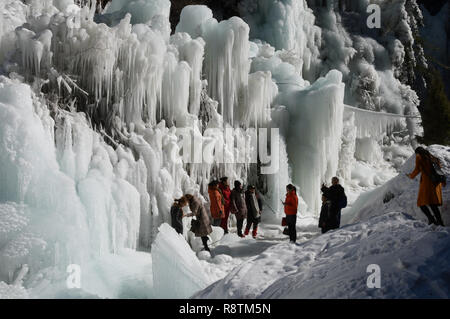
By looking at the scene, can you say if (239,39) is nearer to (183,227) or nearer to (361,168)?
(183,227)

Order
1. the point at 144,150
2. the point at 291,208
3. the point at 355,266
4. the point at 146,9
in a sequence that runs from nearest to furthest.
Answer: the point at 355,266, the point at 291,208, the point at 144,150, the point at 146,9

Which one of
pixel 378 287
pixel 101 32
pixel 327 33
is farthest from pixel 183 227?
pixel 327 33

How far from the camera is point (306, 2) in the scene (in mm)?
21891

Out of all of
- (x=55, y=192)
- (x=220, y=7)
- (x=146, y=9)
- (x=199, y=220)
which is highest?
(x=220, y=7)

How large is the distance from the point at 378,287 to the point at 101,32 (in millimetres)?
7526

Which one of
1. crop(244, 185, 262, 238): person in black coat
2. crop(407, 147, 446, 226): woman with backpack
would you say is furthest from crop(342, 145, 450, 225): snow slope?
crop(407, 147, 446, 226): woman with backpack

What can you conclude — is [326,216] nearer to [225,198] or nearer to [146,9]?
[225,198]

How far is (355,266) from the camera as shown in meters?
4.82

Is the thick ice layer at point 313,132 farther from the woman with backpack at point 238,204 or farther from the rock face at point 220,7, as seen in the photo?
the rock face at point 220,7

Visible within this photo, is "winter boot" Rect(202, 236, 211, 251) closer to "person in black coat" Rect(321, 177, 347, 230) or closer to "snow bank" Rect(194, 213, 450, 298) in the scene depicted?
"person in black coat" Rect(321, 177, 347, 230)

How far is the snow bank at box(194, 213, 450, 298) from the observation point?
13.8 feet

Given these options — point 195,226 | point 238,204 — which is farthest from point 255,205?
point 195,226

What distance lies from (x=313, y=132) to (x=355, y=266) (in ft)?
32.7

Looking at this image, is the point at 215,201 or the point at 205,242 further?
the point at 215,201
